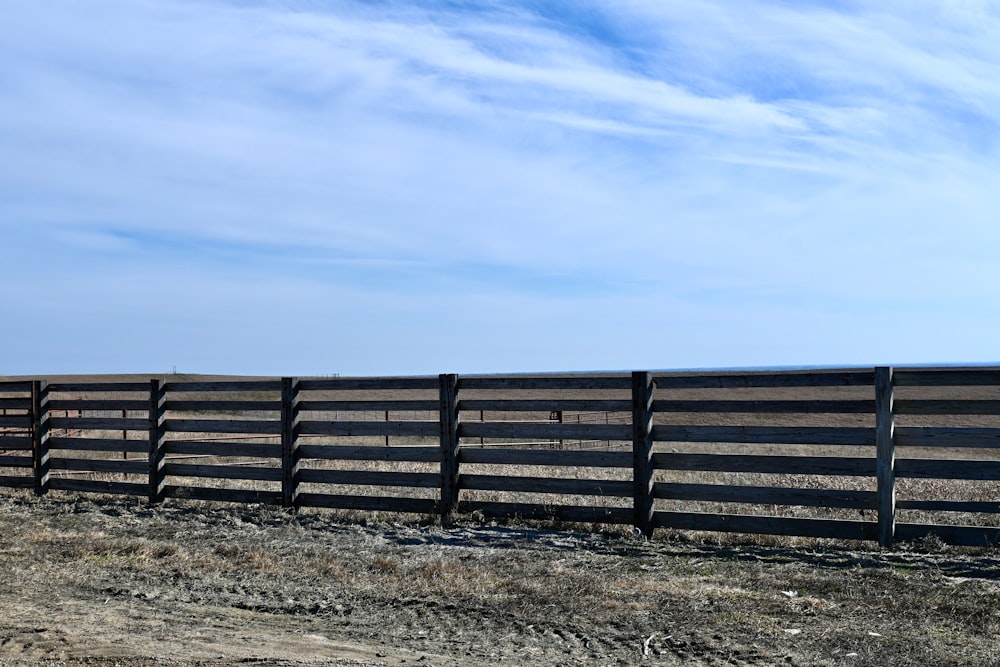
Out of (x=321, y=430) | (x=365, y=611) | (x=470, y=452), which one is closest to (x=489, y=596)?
(x=365, y=611)

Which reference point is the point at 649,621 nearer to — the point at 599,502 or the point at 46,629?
the point at 46,629

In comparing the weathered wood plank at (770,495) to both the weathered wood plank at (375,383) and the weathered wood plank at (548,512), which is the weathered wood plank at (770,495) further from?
the weathered wood plank at (375,383)

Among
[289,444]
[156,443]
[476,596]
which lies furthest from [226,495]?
[476,596]

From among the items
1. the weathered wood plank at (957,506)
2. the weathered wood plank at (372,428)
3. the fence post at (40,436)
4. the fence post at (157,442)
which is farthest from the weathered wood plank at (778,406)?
the fence post at (40,436)

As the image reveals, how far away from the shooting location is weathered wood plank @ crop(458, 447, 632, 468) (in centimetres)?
1063

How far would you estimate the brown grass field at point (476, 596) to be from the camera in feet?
18.5

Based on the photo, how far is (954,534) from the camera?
908 centimetres

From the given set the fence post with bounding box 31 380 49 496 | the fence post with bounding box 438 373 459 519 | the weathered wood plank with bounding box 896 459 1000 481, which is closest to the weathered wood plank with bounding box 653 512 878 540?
the weathered wood plank with bounding box 896 459 1000 481

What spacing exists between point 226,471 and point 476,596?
6809 millimetres

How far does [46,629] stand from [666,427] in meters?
6.55

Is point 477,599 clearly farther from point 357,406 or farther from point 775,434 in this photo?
point 357,406

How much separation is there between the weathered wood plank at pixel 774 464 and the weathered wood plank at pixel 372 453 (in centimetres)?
289

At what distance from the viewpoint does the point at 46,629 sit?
19.4 feet

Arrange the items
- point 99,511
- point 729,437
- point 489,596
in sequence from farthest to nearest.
→ point 99,511 → point 729,437 → point 489,596
